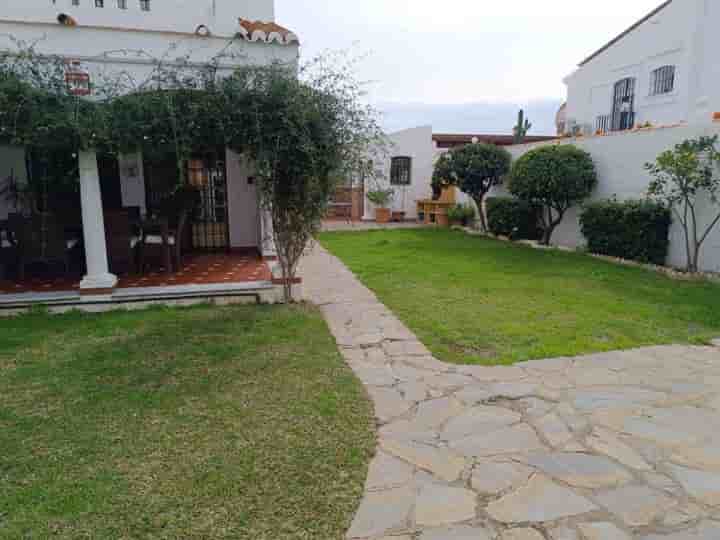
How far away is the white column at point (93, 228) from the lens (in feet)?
18.8

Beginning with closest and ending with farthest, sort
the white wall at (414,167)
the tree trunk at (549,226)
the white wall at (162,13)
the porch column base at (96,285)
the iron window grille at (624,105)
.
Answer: the porch column base at (96,285)
the white wall at (162,13)
the tree trunk at (549,226)
the iron window grille at (624,105)
the white wall at (414,167)

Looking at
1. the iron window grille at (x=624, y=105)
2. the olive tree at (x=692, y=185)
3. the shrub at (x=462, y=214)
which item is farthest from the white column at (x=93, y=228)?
the iron window grille at (x=624, y=105)

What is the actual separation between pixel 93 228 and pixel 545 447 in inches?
213

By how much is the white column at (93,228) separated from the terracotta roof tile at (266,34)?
7.89ft

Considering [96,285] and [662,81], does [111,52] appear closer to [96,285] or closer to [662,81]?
[96,285]

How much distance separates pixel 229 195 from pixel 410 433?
7427mm

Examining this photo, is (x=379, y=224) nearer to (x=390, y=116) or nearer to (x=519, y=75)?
(x=519, y=75)

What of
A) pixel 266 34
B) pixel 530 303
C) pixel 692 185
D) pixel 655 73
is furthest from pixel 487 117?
pixel 530 303

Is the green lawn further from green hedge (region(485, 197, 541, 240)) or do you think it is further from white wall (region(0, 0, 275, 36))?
white wall (region(0, 0, 275, 36))

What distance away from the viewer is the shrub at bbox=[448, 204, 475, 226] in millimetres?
15578

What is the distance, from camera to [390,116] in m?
6.12

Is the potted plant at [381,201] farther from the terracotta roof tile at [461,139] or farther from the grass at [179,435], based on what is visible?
the grass at [179,435]

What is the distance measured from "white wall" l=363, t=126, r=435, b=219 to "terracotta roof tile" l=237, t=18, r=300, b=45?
39.6ft

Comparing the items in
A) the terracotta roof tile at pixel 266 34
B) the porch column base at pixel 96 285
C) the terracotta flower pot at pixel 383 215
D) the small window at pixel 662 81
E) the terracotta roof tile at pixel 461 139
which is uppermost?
the small window at pixel 662 81
